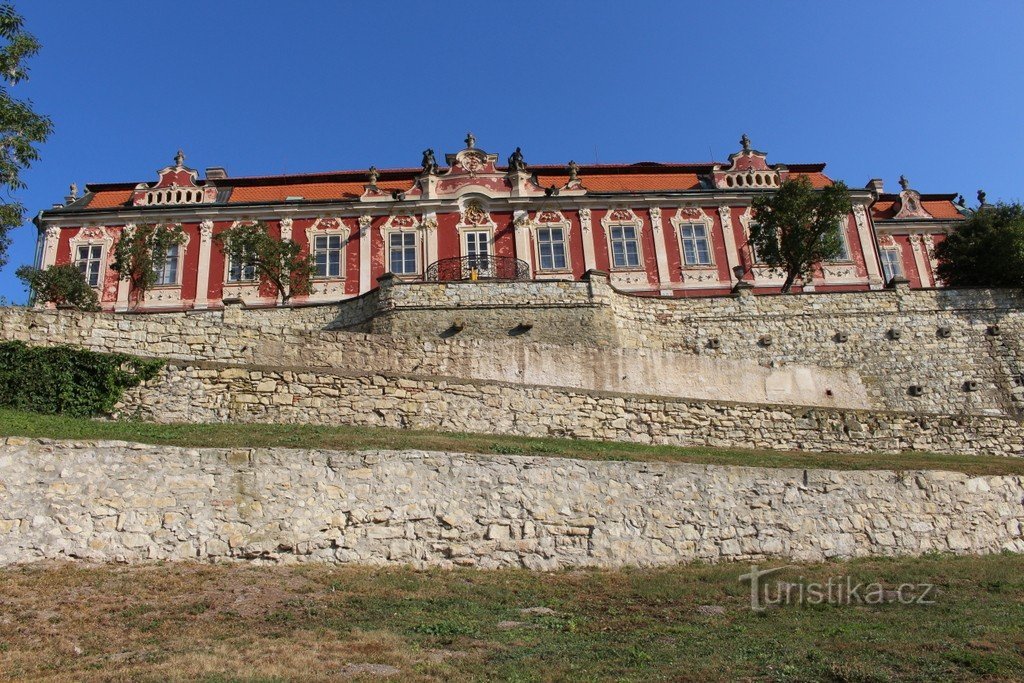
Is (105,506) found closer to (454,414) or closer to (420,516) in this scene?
(420,516)

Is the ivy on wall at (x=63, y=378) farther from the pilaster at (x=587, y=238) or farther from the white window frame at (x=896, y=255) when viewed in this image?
the white window frame at (x=896, y=255)

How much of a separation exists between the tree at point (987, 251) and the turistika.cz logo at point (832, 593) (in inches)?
785

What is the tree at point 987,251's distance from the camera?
27.6 m

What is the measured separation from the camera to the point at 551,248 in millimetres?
35094

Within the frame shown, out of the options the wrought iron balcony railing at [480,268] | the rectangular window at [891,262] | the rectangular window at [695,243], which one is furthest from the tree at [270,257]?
the rectangular window at [891,262]

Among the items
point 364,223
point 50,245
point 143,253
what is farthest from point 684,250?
point 50,245

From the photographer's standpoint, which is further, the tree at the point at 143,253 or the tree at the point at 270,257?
the tree at the point at 143,253

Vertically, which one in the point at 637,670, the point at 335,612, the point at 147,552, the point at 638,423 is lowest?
the point at 637,670

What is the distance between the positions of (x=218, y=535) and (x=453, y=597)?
3718 millimetres

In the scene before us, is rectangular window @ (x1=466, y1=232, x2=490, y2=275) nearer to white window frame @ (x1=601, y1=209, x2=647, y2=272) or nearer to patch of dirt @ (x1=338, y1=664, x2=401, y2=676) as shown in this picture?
white window frame @ (x1=601, y1=209, x2=647, y2=272)

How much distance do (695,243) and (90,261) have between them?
85.5 feet

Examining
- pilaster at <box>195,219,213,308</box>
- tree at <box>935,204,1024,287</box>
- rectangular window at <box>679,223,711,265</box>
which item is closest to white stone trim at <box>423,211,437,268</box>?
pilaster at <box>195,219,213,308</box>

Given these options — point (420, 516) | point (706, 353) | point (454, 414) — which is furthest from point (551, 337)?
point (420, 516)

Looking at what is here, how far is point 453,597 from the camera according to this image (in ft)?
35.2
